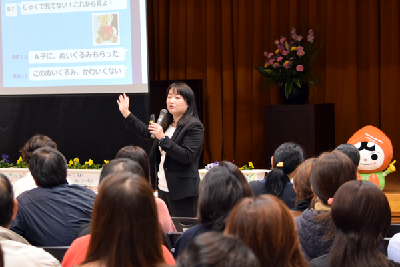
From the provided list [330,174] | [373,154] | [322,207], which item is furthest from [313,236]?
[373,154]

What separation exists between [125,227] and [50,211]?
1040mm

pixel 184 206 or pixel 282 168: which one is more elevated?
pixel 282 168

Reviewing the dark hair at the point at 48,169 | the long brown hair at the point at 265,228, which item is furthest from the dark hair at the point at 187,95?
the long brown hair at the point at 265,228

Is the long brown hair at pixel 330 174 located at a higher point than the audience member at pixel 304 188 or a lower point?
higher

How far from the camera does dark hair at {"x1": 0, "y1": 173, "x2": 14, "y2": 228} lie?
1.43 meters

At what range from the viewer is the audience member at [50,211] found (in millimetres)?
1976

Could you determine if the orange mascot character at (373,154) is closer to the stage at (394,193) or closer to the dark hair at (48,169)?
the stage at (394,193)

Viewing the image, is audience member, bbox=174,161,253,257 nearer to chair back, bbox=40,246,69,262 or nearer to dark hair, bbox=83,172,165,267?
dark hair, bbox=83,172,165,267

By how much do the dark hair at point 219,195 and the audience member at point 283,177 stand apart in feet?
2.99

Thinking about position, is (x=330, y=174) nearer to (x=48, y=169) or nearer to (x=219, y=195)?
(x=219, y=195)

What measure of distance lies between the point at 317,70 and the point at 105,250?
503 cm

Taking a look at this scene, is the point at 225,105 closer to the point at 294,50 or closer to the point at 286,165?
the point at 294,50

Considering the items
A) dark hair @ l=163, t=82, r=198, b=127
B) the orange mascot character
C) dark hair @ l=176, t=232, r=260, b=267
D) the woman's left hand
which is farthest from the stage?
dark hair @ l=176, t=232, r=260, b=267

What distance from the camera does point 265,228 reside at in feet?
3.45
